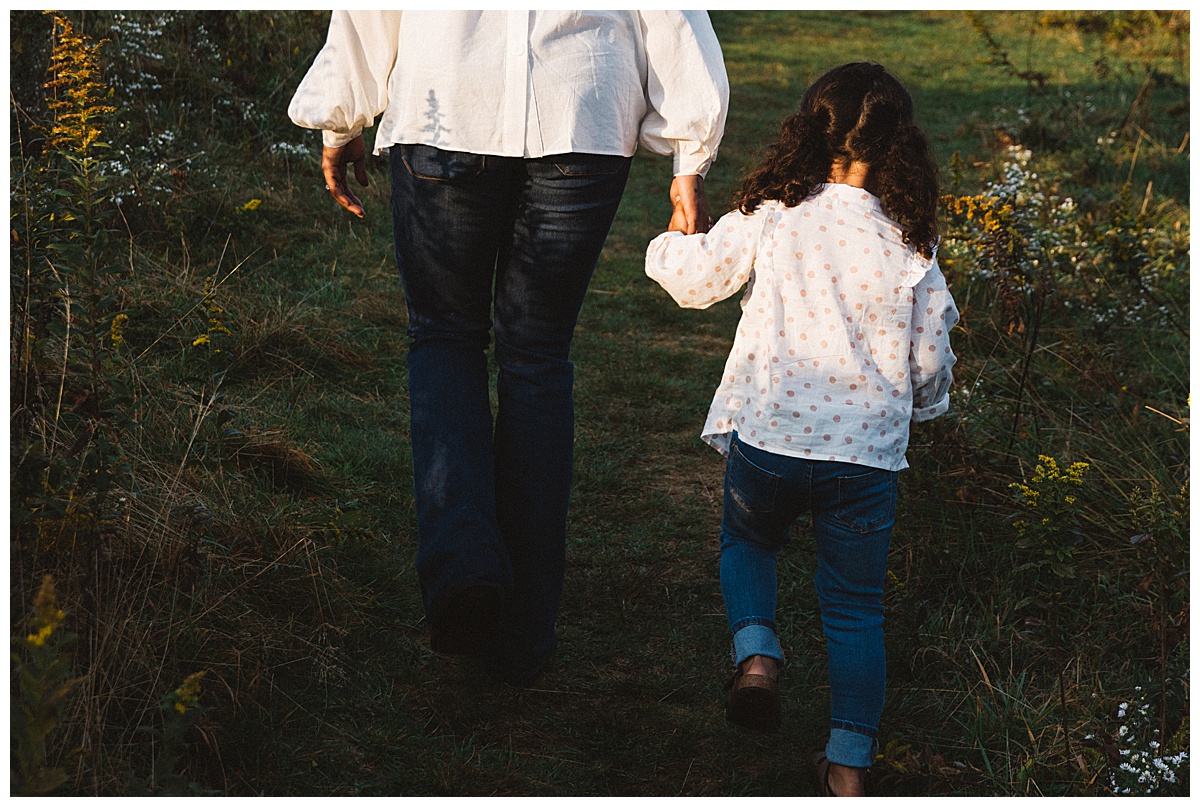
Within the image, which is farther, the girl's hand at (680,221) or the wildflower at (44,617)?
the girl's hand at (680,221)

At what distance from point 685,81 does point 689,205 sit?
0.27 metres

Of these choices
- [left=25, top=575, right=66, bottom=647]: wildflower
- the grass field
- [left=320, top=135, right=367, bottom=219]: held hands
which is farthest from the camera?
[left=320, top=135, right=367, bottom=219]: held hands

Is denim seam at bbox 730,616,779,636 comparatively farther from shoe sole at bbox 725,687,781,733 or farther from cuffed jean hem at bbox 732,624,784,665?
shoe sole at bbox 725,687,781,733

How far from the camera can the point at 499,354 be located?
226 centimetres

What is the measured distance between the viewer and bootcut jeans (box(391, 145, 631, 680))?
2076mm

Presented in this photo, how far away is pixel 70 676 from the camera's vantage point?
184 cm

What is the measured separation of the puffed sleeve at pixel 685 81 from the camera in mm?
2123

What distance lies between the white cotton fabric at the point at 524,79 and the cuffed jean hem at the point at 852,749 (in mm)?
1199

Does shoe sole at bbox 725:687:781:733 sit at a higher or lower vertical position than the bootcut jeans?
lower

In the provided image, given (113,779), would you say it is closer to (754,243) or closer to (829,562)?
(829,562)

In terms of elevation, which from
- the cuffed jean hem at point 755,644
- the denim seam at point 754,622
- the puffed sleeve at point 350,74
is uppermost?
the puffed sleeve at point 350,74

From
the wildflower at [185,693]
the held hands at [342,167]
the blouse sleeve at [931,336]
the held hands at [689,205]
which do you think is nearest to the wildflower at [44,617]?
the wildflower at [185,693]

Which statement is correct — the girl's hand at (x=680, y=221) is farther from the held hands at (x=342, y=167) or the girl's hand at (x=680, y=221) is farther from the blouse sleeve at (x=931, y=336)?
the held hands at (x=342, y=167)

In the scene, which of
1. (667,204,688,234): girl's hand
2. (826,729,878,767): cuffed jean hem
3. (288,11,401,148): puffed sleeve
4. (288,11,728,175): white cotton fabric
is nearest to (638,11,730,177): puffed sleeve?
(288,11,728,175): white cotton fabric
